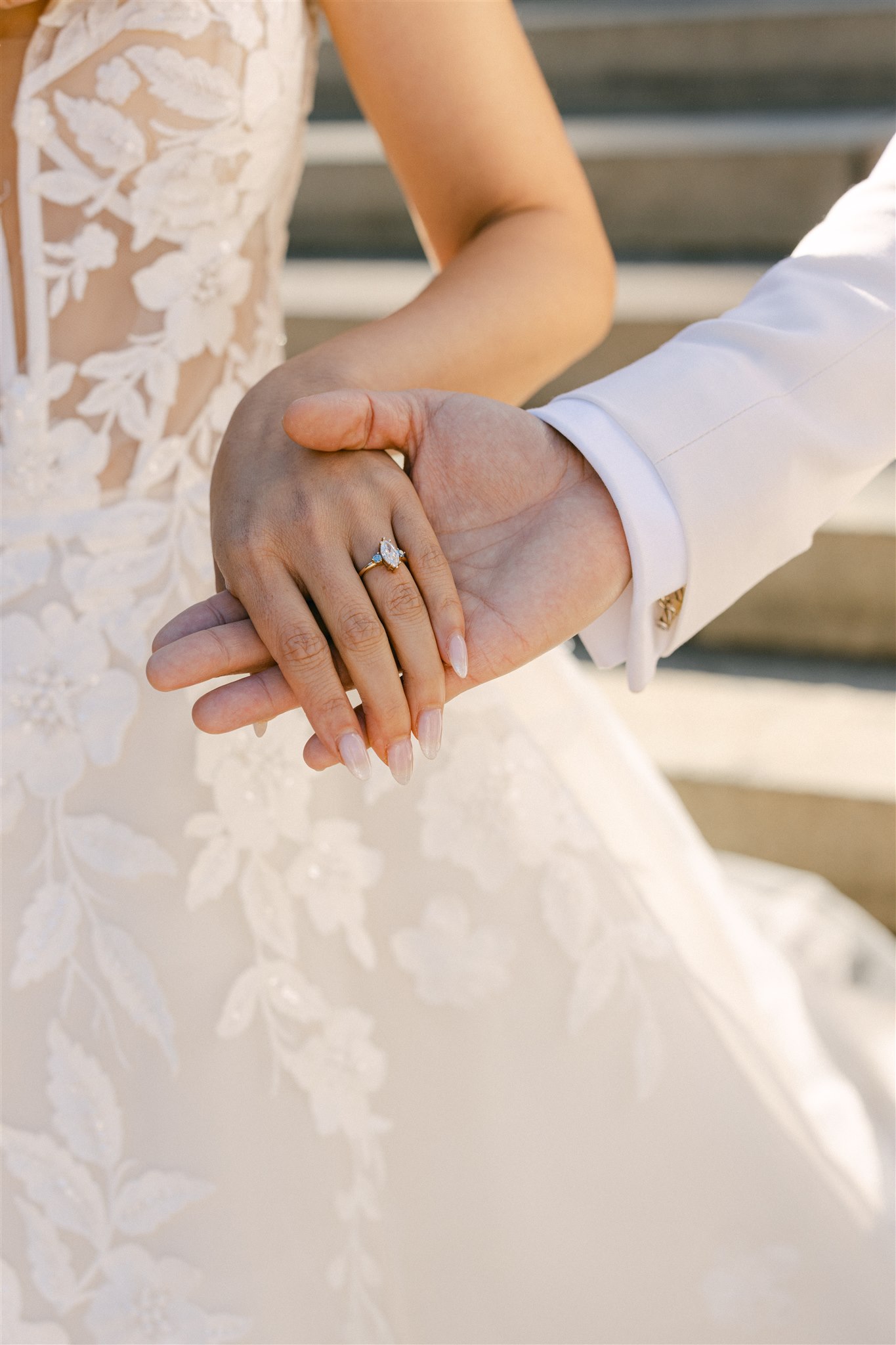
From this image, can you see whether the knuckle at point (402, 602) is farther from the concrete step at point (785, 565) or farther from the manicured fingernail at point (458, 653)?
the concrete step at point (785, 565)

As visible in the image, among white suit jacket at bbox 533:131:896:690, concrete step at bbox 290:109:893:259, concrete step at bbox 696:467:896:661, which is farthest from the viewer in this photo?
concrete step at bbox 290:109:893:259

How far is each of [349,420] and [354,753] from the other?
6.9 inches

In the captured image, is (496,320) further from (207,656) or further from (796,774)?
(796,774)

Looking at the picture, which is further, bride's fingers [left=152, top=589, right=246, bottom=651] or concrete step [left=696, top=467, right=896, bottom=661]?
concrete step [left=696, top=467, right=896, bottom=661]

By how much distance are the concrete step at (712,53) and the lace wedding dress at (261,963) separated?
2125mm

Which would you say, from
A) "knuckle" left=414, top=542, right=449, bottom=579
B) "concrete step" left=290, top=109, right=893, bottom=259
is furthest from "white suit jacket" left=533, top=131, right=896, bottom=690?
"concrete step" left=290, top=109, right=893, bottom=259

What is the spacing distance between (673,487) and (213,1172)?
520mm

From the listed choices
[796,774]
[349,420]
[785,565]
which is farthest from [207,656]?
[785,565]

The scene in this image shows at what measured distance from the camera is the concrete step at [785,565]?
6.77ft

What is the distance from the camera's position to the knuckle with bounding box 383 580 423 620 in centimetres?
59

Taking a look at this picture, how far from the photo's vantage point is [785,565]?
209cm

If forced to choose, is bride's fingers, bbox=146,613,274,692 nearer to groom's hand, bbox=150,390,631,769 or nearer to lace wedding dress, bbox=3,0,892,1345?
groom's hand, bbox=150,390,631,769

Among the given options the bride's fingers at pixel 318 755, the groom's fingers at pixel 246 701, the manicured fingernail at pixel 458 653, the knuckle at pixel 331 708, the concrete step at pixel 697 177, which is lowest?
the concrete step at pixel 697 177

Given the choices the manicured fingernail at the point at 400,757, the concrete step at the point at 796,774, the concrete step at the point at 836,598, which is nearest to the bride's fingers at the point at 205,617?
the manicured fingernail at the point at 400,757
